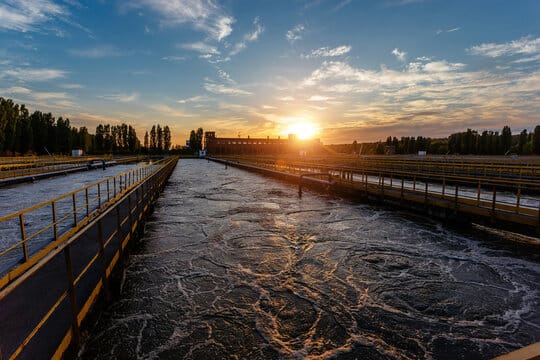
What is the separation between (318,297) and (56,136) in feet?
415

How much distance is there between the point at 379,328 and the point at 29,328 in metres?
6.27

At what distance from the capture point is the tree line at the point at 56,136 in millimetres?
76475

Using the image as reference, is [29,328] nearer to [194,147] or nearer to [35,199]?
[35,199]

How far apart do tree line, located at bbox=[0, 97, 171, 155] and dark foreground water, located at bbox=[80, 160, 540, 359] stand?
8701cm

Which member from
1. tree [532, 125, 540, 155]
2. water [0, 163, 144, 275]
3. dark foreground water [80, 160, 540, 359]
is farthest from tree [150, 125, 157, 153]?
dark foreground water [80, 160, 540, 359]

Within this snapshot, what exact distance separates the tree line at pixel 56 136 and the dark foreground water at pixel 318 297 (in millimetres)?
87005

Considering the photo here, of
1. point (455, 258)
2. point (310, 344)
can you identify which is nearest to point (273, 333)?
point (310, 344)

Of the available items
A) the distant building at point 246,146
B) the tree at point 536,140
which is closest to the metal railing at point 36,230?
the tree at point 536,140

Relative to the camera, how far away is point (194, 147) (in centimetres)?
19312

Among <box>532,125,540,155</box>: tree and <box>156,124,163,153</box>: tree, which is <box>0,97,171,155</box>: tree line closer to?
<box>156,124,163,153</box>: tree

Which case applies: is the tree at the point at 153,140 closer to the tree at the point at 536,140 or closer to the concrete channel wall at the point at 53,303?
the tree at the point at 536,140

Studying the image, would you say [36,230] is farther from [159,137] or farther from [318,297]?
[159,137]

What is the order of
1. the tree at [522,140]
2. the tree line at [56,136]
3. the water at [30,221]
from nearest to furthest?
1. the water at [30,221]
2. the tree line at [56,136]
3. the tree at [522,140]

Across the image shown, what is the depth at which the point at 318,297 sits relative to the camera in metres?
6.98
